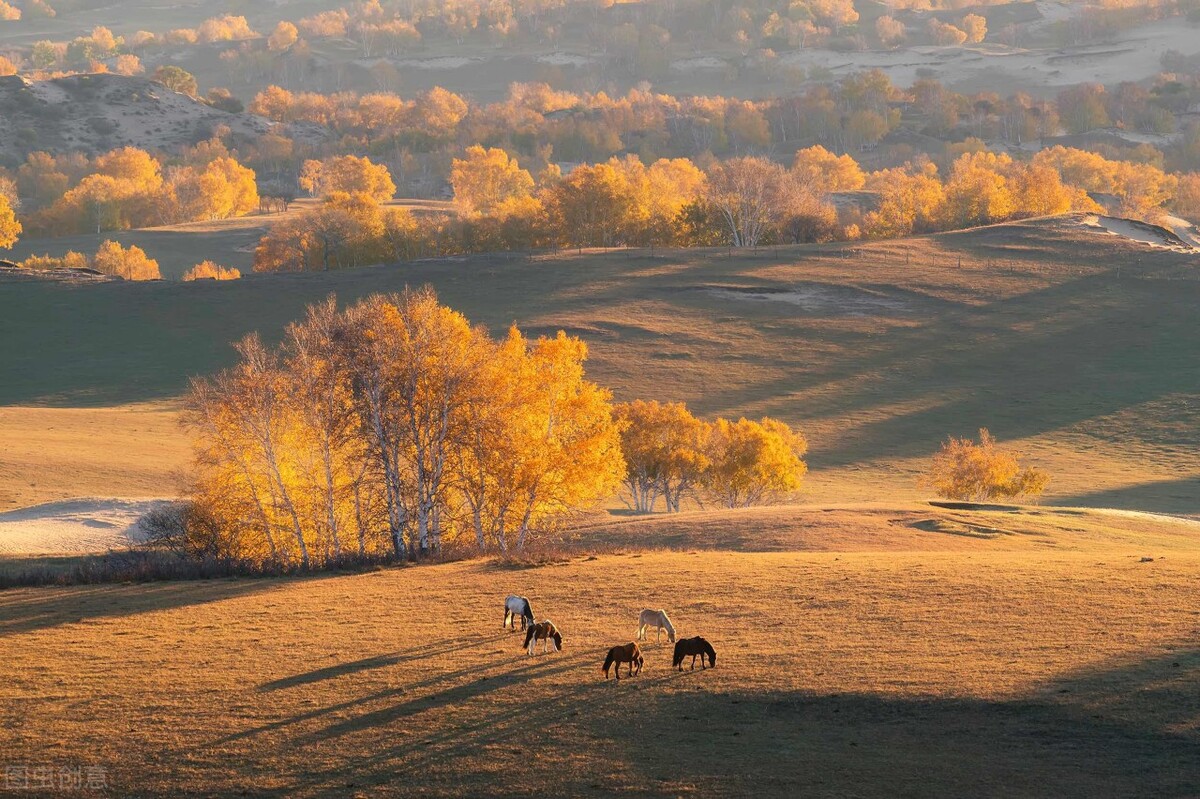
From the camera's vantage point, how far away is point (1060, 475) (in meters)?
89.9

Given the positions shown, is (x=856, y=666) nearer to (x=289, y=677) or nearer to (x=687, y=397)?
(x=289, y=677)

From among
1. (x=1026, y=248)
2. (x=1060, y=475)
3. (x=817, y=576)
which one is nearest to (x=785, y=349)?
(x=1060, y=475)

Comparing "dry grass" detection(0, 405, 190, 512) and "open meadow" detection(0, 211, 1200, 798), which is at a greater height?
"open meadow" detection(0, 211, 1200, 798)

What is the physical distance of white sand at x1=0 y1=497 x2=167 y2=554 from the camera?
54656 mm

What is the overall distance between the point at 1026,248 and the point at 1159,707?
448 feet

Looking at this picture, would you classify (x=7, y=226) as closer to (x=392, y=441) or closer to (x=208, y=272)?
(x=208, y=272)

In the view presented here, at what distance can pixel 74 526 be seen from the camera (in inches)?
2336

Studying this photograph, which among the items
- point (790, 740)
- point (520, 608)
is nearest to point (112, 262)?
point (520, 608)

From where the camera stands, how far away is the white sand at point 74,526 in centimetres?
5466

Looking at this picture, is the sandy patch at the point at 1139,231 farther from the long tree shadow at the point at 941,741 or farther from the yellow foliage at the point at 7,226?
the long tree shadow at the point at 941,741

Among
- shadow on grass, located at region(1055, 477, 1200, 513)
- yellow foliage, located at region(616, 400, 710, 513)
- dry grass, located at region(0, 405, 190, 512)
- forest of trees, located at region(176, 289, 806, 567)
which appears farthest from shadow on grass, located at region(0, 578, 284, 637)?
shadow on grass, located at region(1055, 477, 1200, 513)

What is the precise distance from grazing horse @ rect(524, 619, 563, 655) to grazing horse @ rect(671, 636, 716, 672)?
2899 millimetres

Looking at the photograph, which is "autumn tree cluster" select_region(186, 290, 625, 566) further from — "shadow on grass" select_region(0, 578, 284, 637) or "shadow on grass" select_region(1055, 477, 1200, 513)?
"shadow on grass" select_region(1055, 477, 1200, 513)

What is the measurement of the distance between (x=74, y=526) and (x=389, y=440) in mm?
19065
